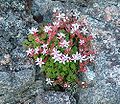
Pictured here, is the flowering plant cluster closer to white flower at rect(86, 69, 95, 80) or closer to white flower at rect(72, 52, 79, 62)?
white flower at rect(72, 52, 79, 62)

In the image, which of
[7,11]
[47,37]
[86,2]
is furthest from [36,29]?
[86,2]

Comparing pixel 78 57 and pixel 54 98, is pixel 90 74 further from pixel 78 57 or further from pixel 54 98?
pixel 54 98

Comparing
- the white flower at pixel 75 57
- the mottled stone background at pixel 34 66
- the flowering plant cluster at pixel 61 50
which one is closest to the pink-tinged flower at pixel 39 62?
the flowering plant cluster at pixel 61 50

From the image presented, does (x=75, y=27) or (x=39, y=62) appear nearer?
(x=39, y=62)

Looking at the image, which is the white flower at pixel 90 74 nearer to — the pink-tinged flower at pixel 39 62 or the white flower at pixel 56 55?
the white flower at pixel 56 55

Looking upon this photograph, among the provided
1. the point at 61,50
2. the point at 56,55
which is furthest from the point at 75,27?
the point at 56,55

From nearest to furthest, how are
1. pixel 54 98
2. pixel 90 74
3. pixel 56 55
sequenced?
pixel 56 55
pixel 54 98
pixel 90 74

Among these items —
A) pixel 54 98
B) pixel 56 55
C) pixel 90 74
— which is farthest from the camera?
pixel 90 74
